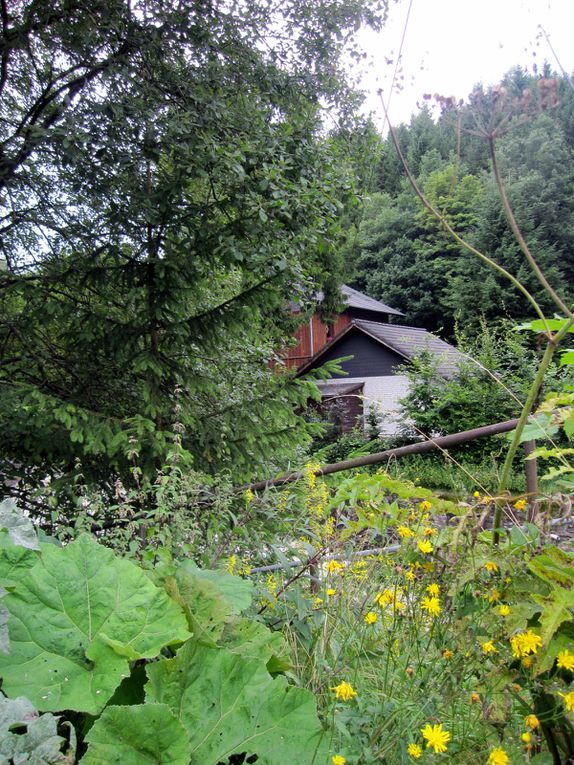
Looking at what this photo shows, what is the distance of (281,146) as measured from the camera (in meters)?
3.76

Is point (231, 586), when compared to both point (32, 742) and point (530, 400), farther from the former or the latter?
point (530, 400)

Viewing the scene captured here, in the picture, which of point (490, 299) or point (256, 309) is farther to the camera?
point (490, 299)

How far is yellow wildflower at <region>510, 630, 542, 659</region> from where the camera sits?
761 mm

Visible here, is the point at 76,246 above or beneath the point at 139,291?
above

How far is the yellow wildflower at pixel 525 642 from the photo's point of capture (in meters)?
0.76

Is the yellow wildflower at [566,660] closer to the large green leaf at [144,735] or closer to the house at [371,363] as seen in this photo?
the large green leaf at [144,735]

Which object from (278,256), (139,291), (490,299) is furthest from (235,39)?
(490,299)

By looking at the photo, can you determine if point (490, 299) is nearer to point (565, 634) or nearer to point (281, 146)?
point (281, 146)

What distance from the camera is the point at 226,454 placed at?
13.3 ft

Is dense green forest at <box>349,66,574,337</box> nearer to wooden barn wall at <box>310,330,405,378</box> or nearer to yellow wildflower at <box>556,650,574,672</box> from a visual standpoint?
wooden barn wall at <box>310,330,405,378</box>

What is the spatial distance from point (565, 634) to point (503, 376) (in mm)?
10441

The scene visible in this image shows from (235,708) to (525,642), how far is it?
1.36ft

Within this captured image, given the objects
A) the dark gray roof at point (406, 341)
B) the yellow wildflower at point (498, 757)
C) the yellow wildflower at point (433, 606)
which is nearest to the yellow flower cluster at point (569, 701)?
the yellow wildflower at point (498, 757)

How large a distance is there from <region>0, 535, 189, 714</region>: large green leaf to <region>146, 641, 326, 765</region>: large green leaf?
2.2 inches
